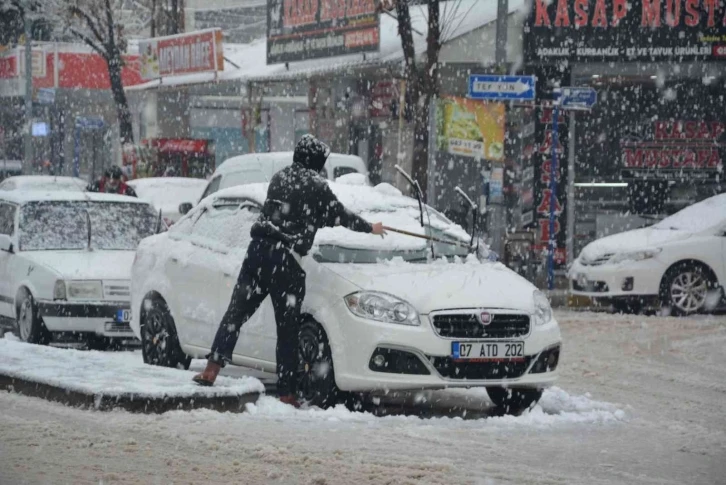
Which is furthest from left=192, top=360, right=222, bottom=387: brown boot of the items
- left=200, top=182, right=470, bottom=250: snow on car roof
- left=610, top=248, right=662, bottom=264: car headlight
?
left=610, top=248, right=662, bottom=264: car headlight

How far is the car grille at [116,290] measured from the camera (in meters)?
13.2

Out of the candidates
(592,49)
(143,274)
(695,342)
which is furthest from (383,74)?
(143,274)

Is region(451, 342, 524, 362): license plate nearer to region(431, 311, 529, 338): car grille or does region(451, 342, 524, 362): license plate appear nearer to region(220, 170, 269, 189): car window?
region(431, 311, 529, 338): car grille

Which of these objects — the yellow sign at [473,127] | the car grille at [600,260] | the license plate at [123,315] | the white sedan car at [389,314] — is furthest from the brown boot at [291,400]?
the yellow sign at [473,127]

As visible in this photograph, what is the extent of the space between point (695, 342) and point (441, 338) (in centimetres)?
584

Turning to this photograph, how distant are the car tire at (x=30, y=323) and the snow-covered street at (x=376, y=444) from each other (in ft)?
12.7

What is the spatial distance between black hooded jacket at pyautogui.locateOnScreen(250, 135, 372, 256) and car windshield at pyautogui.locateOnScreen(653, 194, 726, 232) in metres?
9.04

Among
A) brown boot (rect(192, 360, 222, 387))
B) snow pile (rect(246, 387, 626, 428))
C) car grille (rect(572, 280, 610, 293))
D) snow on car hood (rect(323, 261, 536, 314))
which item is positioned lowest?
car grille (rect(572, 280, 610, 293))

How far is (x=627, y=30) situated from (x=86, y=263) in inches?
496

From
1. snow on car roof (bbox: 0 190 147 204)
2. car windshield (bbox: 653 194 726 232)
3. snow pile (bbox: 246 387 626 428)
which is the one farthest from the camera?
car windshield (bbox: 653 194 726 232)

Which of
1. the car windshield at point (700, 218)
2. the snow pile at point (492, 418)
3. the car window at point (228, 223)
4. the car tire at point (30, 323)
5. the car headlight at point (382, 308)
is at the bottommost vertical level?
the car tire at point (30, 323)

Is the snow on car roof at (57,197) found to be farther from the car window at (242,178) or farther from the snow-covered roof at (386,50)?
the snow-covered roof at (386,50)

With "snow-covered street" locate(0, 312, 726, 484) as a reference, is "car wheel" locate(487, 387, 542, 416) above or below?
below

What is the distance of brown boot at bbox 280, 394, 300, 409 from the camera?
9227 millimetres
